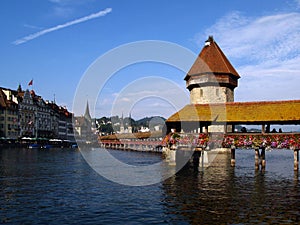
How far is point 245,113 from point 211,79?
30196 millimetres

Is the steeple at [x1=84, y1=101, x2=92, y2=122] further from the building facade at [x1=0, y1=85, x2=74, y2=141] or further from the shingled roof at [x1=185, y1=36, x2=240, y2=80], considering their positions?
the shingled roof at [x1=185, y1=36, x2=240, y2=80]

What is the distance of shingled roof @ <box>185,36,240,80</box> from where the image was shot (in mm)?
61316

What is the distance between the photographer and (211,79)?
60688 mm

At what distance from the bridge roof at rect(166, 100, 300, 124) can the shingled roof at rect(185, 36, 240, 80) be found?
2865 cm

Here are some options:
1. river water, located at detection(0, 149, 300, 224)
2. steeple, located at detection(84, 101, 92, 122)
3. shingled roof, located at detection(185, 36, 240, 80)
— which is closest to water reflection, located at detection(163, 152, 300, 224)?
river water, located at detection(0, 149, 300, 224)

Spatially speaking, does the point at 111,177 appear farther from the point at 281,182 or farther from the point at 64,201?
the point at 281,182

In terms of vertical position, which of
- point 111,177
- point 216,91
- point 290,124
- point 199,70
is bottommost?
point 111,177

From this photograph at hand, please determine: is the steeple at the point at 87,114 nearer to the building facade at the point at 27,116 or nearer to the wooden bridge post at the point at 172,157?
the building facade at the point at 27,116

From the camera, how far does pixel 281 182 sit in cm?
2570

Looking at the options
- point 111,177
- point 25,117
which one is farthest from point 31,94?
point 111,177

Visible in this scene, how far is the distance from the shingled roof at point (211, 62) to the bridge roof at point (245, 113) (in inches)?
1128

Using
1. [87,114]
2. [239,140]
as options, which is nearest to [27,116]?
[87,114]

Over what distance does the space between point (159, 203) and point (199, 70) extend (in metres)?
45.8

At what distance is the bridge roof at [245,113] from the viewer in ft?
96.7
